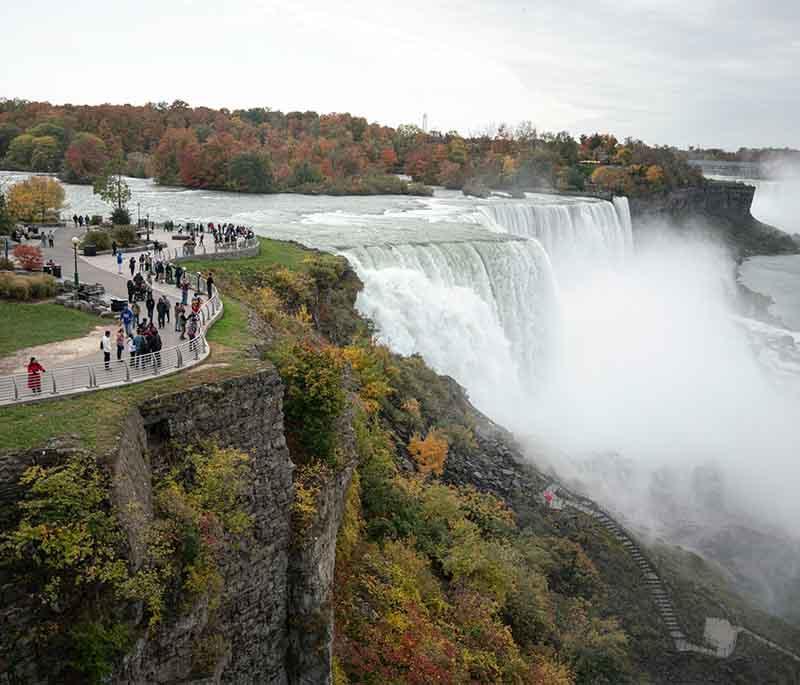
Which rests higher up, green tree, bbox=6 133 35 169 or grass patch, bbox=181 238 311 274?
green tree, bbox=6 133 35 169

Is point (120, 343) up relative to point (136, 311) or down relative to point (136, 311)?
up

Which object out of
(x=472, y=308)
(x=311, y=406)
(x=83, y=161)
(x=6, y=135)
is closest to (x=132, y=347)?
(x=311, y=406)

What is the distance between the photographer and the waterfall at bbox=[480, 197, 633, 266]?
5088cm

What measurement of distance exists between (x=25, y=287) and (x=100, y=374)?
21.3ft

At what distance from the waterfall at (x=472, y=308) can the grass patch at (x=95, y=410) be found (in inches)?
585

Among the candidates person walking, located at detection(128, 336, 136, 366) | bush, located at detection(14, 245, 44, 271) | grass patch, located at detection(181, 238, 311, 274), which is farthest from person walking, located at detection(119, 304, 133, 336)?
grass patch, located at detection(181, 238, 311, 274)

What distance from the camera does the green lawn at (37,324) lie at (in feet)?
48.3

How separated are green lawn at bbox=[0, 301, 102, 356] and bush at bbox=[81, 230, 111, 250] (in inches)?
370

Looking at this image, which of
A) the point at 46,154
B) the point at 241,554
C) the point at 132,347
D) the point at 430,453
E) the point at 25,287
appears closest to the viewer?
the point at 241,554

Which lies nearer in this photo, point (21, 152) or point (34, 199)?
point (34, 199)

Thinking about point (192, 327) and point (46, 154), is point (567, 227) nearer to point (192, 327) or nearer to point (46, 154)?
point (192, 327)

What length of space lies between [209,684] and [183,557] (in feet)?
6.53

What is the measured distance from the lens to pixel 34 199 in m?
32.0

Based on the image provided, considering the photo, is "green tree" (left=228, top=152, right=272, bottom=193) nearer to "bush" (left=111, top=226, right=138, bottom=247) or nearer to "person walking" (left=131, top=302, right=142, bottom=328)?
"bush" (left=111, top=226, right=138, bottom=247)
